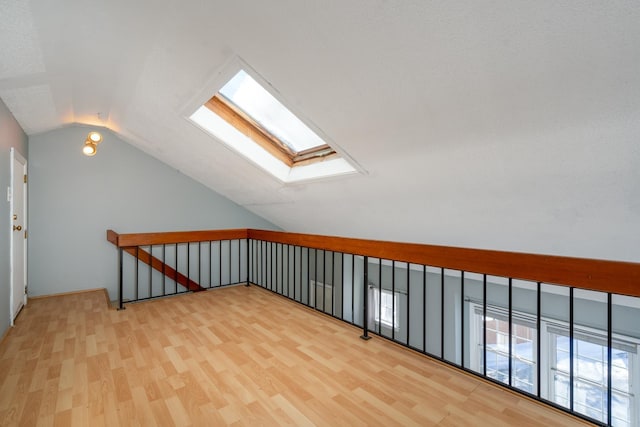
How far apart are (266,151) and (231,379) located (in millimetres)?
2359

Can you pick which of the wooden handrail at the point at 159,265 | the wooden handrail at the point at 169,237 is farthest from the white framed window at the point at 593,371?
the wooden handrail at the point at 159,265

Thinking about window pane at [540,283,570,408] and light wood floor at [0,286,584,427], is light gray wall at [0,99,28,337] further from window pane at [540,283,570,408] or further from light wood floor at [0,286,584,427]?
window pane at [540,283,570,408]

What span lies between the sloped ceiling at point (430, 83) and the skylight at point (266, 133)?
27cm

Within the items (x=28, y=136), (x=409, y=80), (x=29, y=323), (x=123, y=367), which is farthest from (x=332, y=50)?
(x=28, y=136)

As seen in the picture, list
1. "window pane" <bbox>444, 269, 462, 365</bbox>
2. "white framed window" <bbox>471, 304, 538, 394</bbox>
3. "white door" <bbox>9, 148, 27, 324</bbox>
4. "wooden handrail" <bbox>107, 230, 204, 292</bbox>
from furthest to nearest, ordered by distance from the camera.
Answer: "window pane" <bbox>444, 269, 462, 365</bbox> < "wooden handrail" <bbox>107, 230, 204, 292</bbox> < "white framed window" <bbox>471, 304, 538, 394</bbox> < "white door" <bbox>9, 148, 27, 324</bbox>

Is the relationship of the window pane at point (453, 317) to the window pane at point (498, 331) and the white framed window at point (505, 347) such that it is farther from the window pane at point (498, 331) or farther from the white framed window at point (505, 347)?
the window pane at point (498, 331)

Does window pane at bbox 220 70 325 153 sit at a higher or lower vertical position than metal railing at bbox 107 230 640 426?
higher

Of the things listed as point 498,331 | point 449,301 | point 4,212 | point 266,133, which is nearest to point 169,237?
point 4,212

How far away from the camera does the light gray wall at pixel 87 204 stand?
12.9 ft

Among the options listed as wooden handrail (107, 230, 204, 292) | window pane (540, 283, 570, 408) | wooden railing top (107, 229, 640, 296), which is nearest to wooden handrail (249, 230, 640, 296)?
wooden railing top (107, 229, 640, 296)

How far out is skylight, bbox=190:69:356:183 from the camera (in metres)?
2.89

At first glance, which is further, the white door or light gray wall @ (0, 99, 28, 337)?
the white door

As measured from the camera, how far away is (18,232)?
→ 334cm

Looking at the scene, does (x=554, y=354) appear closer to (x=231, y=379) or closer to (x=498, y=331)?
(x=498, y=331)
